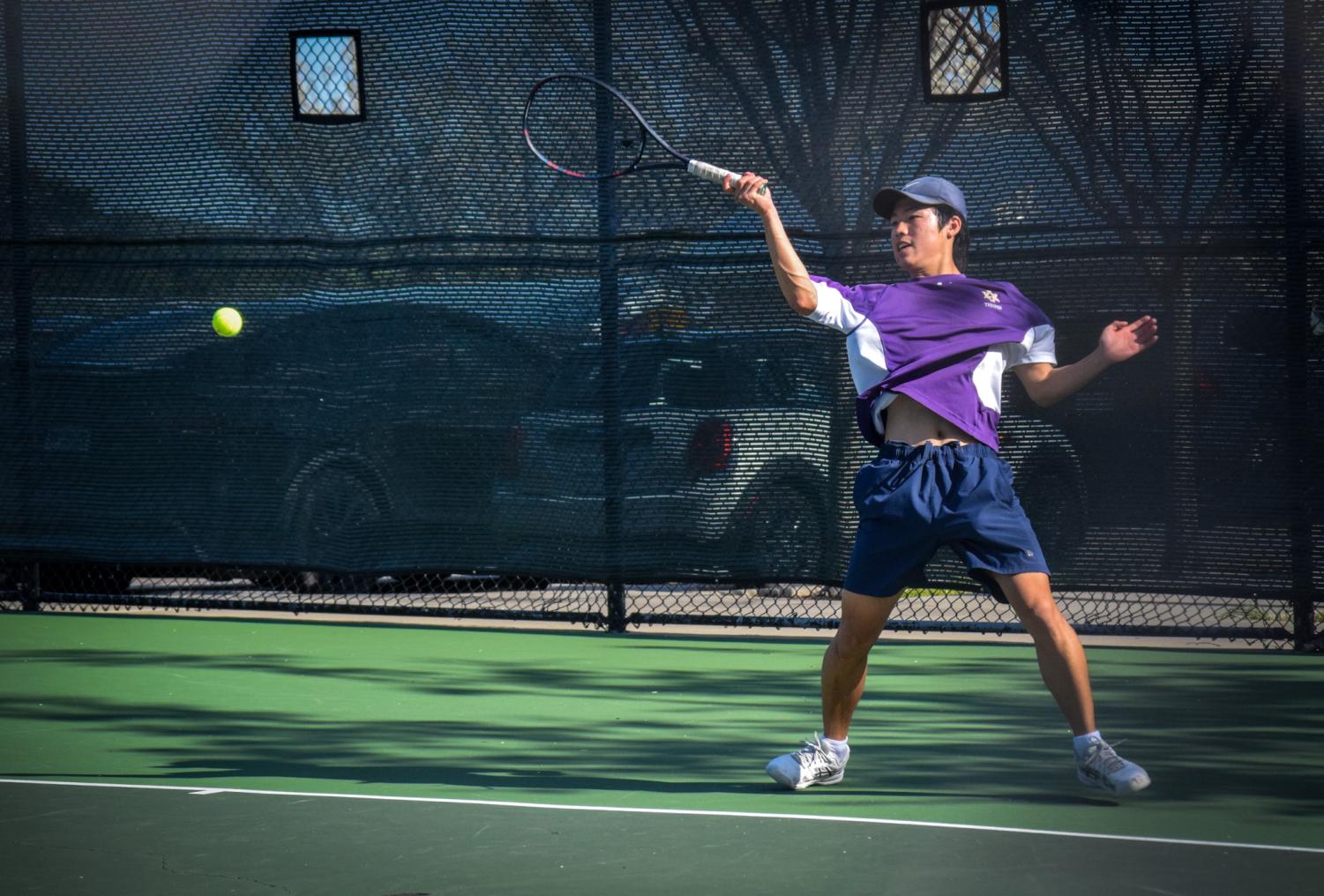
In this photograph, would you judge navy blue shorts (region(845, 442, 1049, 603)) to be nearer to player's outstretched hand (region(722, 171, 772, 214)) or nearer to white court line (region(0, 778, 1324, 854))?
white court line (region(0, 778, 1324, 854))

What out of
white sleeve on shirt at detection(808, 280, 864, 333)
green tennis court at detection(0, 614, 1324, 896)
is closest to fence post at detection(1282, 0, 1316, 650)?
green tennis court at detection(0, 614, 1324, 896)

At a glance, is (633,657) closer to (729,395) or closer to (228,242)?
(729,395)

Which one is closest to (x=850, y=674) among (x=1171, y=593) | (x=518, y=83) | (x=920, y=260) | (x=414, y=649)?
(x=920, y=260)

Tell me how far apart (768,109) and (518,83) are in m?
1.19

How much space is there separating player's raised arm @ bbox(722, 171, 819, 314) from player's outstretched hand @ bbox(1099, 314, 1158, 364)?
32.3 inches

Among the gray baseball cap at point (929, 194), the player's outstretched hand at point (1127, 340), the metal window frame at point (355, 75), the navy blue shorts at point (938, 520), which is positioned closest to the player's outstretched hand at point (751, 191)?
the gray baseball cap at point (929, 194)

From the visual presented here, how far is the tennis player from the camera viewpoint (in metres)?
4.88

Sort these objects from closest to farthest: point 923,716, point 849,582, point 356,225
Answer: point 849,582 < point 923,716 < point 356,225

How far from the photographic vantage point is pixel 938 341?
16.5 feet

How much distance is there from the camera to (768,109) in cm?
810

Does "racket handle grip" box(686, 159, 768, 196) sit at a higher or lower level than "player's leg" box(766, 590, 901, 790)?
higher

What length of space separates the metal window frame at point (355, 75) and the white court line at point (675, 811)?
Result: 13.8 ft

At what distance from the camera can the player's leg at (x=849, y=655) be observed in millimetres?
4953

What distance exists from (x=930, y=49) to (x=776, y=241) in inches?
133
